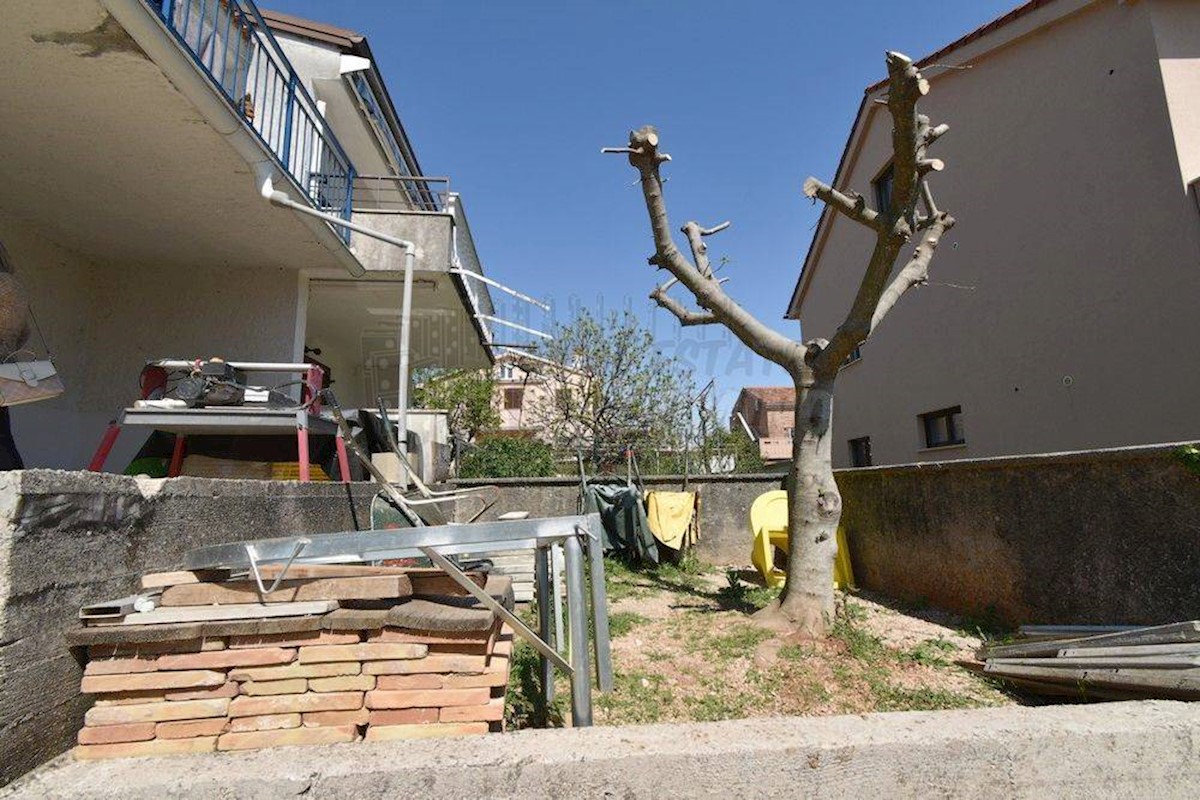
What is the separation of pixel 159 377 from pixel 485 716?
4430mm

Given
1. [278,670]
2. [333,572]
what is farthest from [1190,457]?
[278,670]

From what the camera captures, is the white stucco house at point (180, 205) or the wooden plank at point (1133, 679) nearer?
the wooden plank at point (1133, 679)

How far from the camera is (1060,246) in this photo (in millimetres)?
7055

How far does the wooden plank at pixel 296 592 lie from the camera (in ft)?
6.09

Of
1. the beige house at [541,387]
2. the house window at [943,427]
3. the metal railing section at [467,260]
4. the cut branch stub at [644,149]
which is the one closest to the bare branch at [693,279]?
the cut branch stub at [644,149]

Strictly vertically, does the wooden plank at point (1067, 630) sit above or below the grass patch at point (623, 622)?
above

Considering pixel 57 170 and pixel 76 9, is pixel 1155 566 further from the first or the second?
pixel 57 170

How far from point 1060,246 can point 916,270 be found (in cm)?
391

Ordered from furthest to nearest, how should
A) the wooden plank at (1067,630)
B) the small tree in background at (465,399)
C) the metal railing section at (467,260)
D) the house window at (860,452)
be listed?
the small tree in background at (465,399), the house window at (860,452), the metal railing section at (467,260), the wooden plank at (1067,630)

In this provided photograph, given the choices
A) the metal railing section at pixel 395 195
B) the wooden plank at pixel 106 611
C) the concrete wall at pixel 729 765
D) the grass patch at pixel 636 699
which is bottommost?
the grass patch at pixel 636 699

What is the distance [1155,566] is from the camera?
302 centimetres

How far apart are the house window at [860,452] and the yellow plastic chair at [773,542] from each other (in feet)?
20.2

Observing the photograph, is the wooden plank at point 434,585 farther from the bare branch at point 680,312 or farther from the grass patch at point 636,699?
the bare branch at point 680,312

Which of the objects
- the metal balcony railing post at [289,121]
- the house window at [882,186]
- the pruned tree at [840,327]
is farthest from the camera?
the house window at [882,186]
